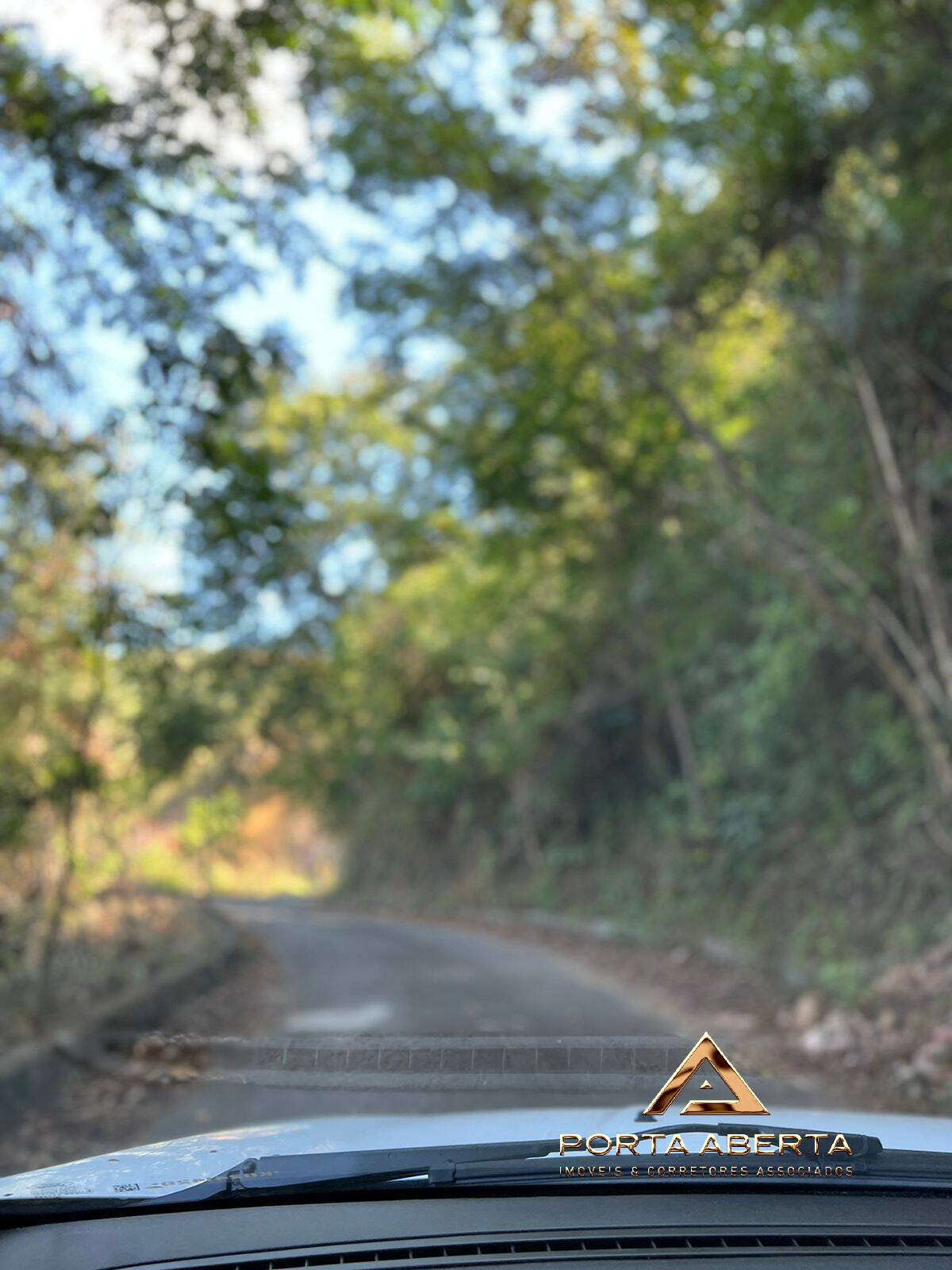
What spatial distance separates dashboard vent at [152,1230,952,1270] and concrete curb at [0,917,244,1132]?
549 centimetres

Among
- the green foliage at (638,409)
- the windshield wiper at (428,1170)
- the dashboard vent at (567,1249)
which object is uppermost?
the green foliage at (638,409)

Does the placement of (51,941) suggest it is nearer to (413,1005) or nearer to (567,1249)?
(413,1005)

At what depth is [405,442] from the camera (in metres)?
21.3

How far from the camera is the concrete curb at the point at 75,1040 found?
7.09 meters

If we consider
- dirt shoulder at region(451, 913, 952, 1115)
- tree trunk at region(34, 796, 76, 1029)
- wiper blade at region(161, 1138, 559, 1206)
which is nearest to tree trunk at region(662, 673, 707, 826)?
dirt shoulder at region(451, 913, 952, 1115)

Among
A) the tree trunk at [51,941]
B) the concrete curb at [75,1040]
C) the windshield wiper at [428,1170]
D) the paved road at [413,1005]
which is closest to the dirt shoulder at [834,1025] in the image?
the paved road at [413,1005]

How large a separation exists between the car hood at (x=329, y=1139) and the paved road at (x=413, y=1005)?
19 cm

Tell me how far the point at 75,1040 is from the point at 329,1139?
19.9 ft

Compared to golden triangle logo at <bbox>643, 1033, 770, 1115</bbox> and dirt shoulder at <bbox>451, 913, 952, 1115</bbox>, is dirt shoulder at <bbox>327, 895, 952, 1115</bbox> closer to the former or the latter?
dirt shoulder at <bbox>451, 913, 952, 1115</bbox>

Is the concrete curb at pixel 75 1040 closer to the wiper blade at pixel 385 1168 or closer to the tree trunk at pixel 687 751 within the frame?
the wiper blade at pixel 385 1168

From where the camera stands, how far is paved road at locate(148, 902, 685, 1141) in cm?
732

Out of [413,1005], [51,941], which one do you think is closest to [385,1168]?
[51,941]

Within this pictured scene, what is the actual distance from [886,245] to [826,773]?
5913mm

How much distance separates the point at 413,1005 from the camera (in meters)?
11.4
